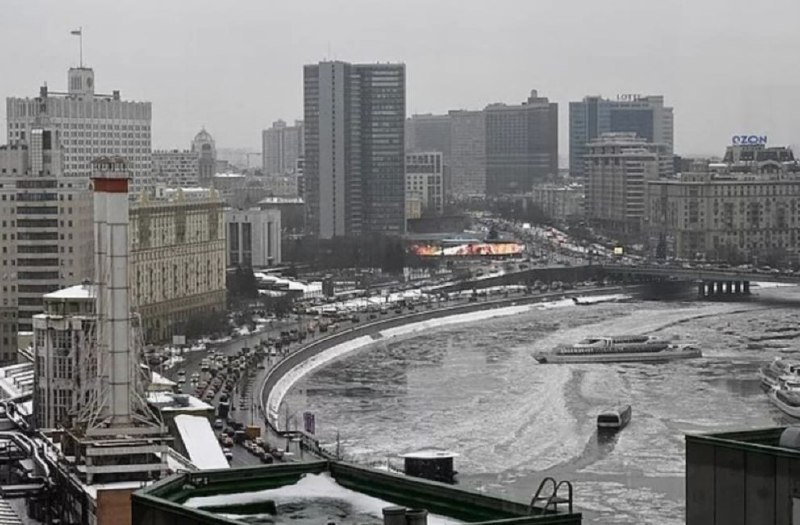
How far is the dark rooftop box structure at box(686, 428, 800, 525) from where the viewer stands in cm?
184

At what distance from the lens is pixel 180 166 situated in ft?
99.5

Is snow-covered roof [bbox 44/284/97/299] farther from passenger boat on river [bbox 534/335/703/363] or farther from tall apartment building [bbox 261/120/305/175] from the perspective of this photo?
tall apartment building [bbox 261/120/305/175]

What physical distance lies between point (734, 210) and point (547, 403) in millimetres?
16240

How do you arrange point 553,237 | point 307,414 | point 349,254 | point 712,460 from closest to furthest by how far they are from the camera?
point 712,460
point 307,414
point 349,254
point 553,237

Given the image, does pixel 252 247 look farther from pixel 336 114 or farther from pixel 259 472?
pixel 259 472

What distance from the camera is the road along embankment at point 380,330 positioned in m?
11.8

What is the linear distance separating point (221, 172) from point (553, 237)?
7.67m

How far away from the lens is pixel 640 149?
103 ft

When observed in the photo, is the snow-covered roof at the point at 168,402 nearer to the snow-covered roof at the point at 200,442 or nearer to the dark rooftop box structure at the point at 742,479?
the snow-covered roof at the point at 200,442

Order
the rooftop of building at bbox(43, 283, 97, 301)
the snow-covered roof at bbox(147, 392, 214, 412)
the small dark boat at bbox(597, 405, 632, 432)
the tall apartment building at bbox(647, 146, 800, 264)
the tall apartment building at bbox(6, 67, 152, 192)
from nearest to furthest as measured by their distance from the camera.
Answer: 1. the rooftop of building at bbox(43, 283, 97, 301)
2. the snow-covered roof at bbox(147, 392, 214, 412)
3. the small dark boat at bbox(597, 405, 632, 432)
4. the tall apartment building at bbox(6, 67, 152, 192)
5. the tall apartment building at bbox(647, 146, 800, 264)

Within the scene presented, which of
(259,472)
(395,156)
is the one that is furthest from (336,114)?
(259,472)

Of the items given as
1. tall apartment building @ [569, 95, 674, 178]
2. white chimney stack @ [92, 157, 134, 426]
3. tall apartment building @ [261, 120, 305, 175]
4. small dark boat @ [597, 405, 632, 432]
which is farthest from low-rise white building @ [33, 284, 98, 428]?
tall apartment building @ [569, 95, 674, 178]

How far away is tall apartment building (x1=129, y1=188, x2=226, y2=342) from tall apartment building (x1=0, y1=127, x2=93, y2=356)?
937 mm

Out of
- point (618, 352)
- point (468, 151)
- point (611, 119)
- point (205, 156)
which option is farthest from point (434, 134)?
point (618, 352)
